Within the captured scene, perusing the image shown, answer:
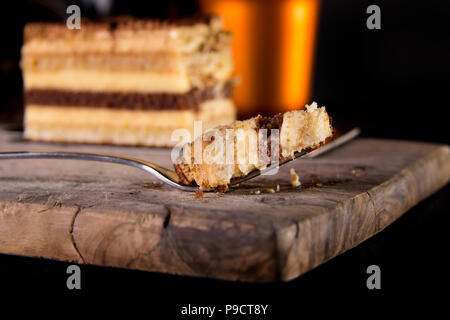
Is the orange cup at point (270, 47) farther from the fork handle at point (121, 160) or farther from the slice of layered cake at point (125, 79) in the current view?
the fork handle at point (121, 160)

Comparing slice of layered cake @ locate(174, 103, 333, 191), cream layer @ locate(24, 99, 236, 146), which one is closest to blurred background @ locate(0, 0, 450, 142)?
cream layer @ locate(24, 99, 236, 146)

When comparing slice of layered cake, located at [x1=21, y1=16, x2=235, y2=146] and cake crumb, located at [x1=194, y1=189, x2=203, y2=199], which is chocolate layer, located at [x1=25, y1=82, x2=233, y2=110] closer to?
slice of layered cake, located at [x1=21, y1=16, x2=235, y2=146]

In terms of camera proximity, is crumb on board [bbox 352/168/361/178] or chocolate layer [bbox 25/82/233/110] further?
chocolate layer [bbox 25/82/233/110]

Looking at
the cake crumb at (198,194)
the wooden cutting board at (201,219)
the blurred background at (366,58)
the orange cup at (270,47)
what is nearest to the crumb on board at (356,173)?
the wooden cutting board at (201,219)

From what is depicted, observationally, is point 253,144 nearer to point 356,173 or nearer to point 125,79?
point 356,173

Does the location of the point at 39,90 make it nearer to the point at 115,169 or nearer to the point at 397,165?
the point at 115,169

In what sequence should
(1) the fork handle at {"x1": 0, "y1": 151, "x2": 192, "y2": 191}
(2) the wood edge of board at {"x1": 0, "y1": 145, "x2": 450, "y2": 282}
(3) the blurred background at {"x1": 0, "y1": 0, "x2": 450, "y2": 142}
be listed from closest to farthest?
1. (2) the wood edge of board at {"x1": 0, "y1": 145, "x2": 450, "y2": 282}
2. (1) the fork handle at {"x1": 0, "y1": 151, "x2": 192, "y2": 191}
3. (3) the blurred background at {"x1": 0, "y1": 0, "x2": 450, "y2": 142}
